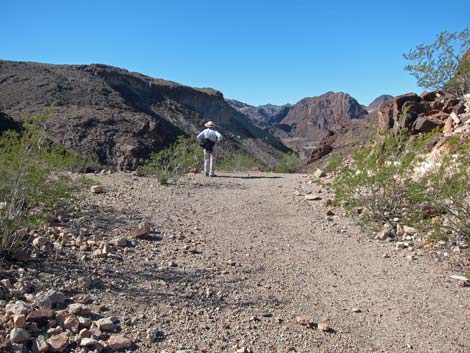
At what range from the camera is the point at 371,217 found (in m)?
6.06

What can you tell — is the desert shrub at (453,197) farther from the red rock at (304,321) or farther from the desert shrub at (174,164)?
the desert shrub at (174,164)

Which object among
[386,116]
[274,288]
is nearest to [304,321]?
[274,288]

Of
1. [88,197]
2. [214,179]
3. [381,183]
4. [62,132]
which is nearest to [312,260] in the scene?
[381,183]

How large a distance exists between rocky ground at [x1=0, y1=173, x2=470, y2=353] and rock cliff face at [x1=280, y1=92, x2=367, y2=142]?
115 metres

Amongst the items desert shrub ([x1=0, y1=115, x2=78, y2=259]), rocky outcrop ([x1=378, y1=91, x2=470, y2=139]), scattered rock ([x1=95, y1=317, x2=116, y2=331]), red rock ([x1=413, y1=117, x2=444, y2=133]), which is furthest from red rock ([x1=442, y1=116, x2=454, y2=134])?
scattered rock ([x1=95, y1=317, x2=116, y2=331])

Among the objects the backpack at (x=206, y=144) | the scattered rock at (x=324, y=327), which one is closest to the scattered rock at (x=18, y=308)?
the scattered rock at (x=324, y=327)

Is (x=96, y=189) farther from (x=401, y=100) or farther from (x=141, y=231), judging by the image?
(x=401, y=100)

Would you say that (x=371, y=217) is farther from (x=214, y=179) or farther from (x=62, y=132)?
(x=62, y=132)

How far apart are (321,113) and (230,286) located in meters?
129

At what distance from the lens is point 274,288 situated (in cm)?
396

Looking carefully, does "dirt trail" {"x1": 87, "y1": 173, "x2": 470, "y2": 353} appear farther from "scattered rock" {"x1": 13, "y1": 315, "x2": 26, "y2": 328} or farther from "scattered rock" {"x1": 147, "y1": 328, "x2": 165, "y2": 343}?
"scattered rock" {"x1": 13, "y1": 315, "x2": 26, "y2": 328}

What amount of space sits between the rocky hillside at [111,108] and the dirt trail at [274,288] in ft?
32.4

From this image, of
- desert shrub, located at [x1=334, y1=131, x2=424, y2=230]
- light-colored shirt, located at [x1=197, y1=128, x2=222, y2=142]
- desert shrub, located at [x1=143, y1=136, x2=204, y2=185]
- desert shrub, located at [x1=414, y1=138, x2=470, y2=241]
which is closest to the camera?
desert shrub, located at [x1=414, y1=138, x2=470, y2=241]

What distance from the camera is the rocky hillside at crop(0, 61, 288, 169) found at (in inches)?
961
